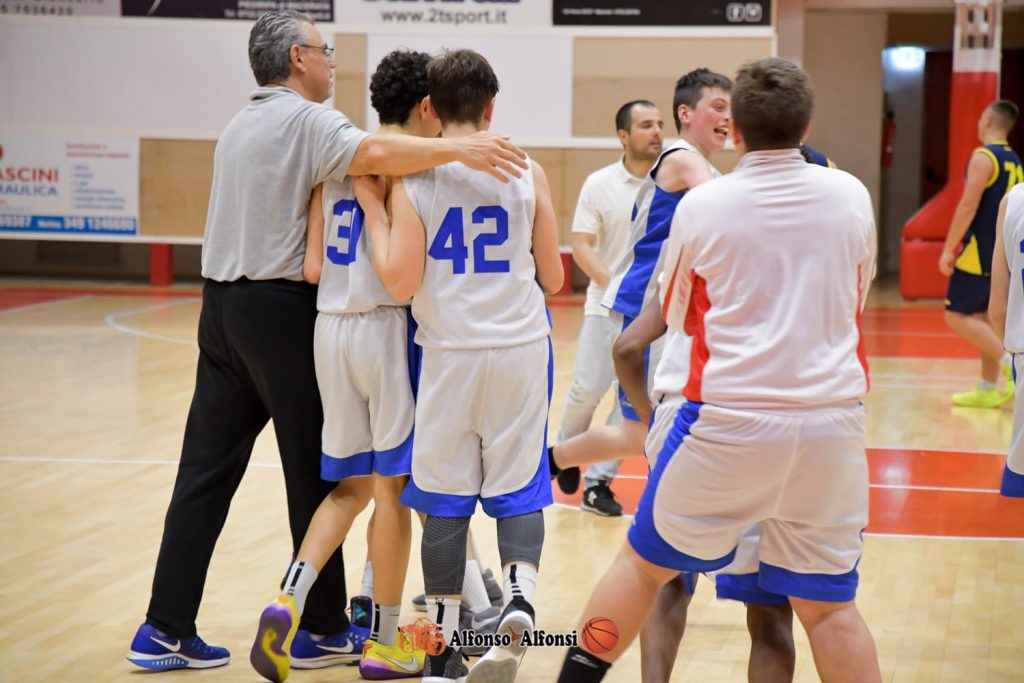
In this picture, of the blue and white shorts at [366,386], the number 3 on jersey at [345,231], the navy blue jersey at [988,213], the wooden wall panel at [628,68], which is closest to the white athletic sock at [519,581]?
the blue and white shorts at [366,386]

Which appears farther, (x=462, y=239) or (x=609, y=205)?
(x=609, y=205)

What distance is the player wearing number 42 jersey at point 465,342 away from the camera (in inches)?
141

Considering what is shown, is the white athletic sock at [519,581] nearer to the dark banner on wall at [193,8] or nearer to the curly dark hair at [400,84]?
the curly dark hair at [400,84]

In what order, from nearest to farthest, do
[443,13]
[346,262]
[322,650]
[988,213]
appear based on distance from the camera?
[346,262] → [322,650] → [988,213] → [443,13]

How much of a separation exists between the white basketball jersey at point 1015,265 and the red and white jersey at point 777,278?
1564 millimetres

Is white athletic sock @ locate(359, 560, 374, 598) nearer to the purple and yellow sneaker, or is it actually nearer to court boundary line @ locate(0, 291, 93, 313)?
the purple and yellow sneaker

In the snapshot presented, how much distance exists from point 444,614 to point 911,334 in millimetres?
9641

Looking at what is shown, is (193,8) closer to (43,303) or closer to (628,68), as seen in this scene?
(43,303)

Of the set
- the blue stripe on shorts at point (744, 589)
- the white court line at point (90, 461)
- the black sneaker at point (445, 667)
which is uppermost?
the blue stripe on shorts at point (744, 589)

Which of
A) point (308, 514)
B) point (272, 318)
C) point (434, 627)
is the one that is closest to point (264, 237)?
point (272, 318)

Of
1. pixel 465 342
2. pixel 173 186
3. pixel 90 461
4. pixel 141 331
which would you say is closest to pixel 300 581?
pixel 465 342

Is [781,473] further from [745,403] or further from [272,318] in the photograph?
[272,318]

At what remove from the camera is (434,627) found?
3.64 metres

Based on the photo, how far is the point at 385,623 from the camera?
→ 3873 millimetres
